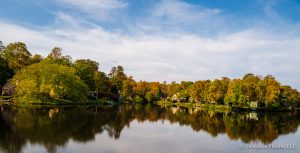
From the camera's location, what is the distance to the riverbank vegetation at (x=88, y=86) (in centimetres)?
6619

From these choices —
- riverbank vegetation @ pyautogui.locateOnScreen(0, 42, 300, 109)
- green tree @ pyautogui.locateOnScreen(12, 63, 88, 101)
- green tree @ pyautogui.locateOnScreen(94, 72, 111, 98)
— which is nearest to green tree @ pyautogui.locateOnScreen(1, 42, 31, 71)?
riverbank vegetation @ pyautogui.locateOnScreen(0, 42, 300, 109)

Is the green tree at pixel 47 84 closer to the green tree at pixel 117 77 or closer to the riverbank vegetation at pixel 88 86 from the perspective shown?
the riverbank vegetation at pixel 88 86

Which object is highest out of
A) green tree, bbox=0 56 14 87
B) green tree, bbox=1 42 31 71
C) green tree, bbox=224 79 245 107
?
green tree, bbox=1 42 31 71

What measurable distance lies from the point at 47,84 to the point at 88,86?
89.6ft

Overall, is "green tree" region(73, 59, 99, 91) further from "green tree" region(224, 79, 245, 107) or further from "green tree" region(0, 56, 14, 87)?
"green tree" region(224, 79, 245, 107)

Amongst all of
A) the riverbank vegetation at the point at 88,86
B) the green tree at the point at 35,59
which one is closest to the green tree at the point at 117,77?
the riverbank vegetation at the point at 88,86

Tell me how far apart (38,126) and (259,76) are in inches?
3691

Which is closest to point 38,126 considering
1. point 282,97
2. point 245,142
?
point 245,142

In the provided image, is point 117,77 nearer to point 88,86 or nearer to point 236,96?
point 88,86

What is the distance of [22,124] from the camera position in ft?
110

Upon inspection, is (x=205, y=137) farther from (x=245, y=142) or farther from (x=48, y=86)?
(x=48, y=86)

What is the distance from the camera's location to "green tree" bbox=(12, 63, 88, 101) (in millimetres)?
63438

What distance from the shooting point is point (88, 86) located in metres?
92.4

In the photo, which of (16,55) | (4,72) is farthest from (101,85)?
(4,72)
